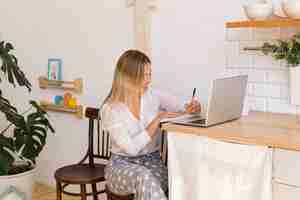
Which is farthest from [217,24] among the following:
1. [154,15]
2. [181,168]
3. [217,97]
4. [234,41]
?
[181,168]

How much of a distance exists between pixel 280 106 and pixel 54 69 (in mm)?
1902

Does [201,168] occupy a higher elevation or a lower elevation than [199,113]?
lower

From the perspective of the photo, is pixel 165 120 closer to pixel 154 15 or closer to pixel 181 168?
pixel 181 168

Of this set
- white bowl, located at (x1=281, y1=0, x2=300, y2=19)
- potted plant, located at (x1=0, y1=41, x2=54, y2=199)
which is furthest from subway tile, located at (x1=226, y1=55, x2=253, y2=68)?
potted plant, located at (x1=0, y1=41, x2=54, y2=199)

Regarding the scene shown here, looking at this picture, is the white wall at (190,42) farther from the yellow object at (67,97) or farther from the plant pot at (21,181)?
the plant pot at (21,181)

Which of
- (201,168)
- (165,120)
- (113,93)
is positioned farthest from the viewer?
(113,93)

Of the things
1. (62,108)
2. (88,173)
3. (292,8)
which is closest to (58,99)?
(62,108)

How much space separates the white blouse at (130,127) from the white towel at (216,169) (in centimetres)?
25

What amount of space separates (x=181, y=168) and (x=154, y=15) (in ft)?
3.88

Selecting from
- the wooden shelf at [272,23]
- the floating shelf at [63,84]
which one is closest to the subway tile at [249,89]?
the wooden shelf at [272,23]

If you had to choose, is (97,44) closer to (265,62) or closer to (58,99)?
(58,99)

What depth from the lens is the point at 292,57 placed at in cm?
241

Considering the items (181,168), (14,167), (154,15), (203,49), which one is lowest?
(14,167)

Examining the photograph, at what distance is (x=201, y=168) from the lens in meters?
2.27
